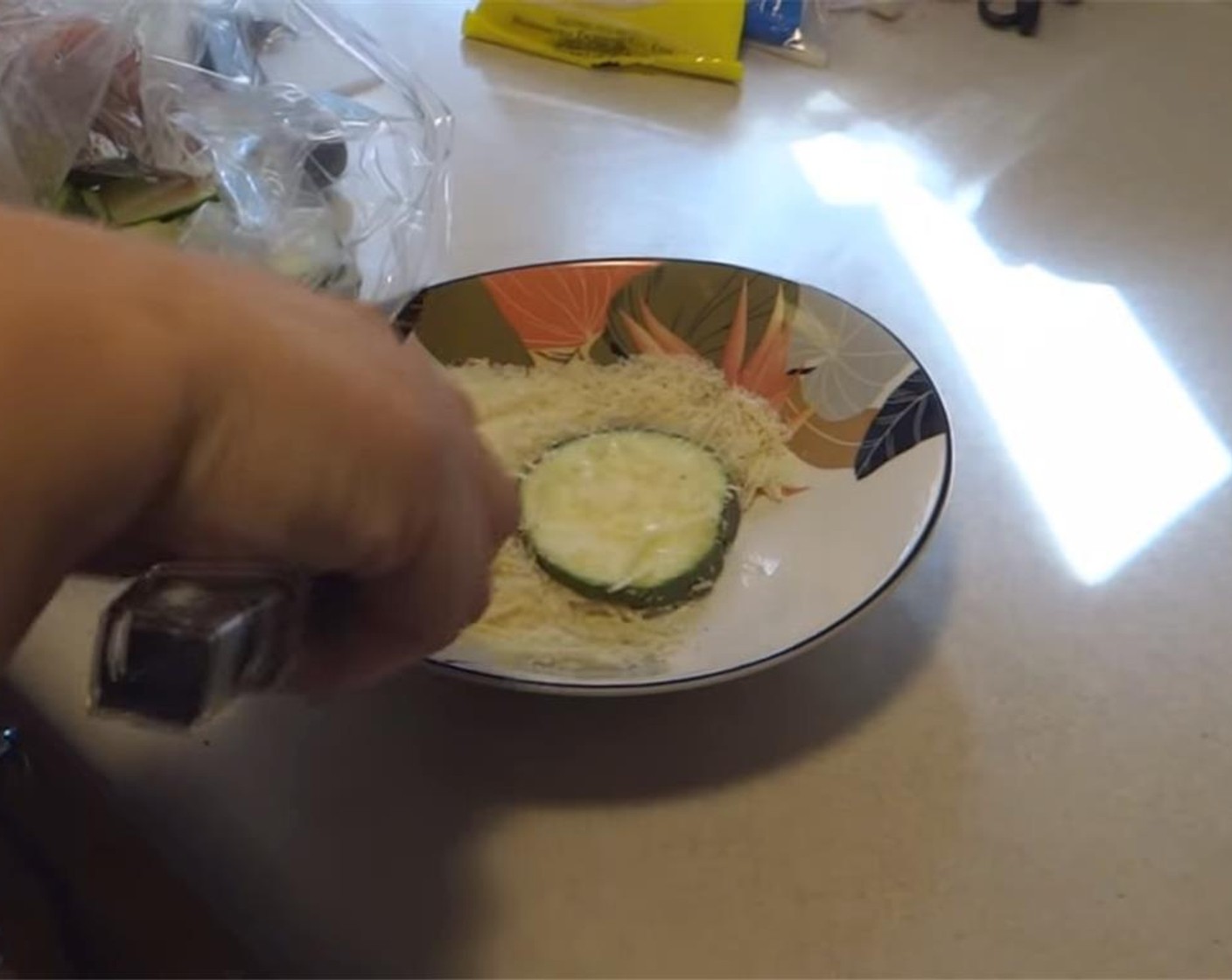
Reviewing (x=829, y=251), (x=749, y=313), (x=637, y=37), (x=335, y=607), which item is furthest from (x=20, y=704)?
(x=637, y=37)

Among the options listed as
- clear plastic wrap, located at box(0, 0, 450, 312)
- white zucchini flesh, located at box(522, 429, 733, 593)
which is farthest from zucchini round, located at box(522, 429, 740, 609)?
clear plastic wrap, located at box(0, 0, 450, 312)

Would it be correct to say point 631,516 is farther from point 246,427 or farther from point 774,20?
point 774,20

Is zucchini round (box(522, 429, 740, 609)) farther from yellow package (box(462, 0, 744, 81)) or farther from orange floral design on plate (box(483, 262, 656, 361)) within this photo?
yellow package (box(462, 0, 744, 81))

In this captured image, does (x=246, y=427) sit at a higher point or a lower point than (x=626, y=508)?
higher

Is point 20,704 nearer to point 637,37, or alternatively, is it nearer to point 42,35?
point 42,35

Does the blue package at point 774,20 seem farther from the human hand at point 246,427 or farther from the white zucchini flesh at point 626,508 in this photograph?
the human hand at point 246,427

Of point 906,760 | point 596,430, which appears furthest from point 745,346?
point 906,760

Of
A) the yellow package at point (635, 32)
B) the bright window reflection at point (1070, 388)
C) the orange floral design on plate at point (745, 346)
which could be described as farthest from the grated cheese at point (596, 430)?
the yellow package at point (635, 32)
